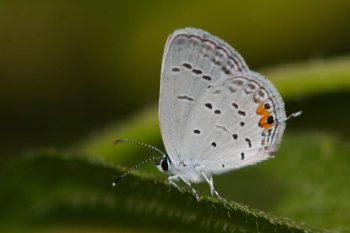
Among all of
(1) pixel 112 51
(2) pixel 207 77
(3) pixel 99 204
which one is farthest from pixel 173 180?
(1) pixel 112 51

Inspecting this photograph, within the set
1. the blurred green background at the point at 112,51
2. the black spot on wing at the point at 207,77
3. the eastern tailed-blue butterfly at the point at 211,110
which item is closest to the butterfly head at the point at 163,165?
the eastern tailed-blue butterfly at the point at 211,110

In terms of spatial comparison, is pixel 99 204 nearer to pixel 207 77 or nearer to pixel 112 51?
pixel 207 77

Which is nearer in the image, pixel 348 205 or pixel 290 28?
pixel 348 205

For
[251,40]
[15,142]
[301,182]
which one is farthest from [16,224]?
[251,40]

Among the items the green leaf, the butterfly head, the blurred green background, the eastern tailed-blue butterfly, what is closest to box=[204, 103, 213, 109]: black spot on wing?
the eastern tailed-blue butterfly

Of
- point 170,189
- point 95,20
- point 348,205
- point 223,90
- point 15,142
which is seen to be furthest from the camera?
point 95,20

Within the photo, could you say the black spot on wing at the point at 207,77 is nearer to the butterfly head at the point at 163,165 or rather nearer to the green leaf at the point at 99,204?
the butterfly head at the point at 163,165

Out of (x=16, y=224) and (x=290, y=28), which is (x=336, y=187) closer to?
(x=16, y=224)
